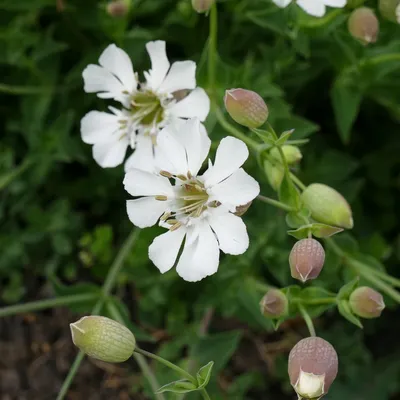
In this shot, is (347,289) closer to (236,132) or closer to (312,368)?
(312,368)

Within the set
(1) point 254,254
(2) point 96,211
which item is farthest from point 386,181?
(2) point 96,211

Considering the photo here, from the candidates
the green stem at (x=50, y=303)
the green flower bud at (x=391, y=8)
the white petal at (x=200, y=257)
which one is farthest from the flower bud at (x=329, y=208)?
the green stem at (x=50, y=303)

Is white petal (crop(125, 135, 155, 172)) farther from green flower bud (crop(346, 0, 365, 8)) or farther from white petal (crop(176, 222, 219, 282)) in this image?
green flower bud (crop(346, 0, 365, 8))

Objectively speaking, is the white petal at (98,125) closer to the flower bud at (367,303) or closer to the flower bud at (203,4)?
the flower bud at (203,4)

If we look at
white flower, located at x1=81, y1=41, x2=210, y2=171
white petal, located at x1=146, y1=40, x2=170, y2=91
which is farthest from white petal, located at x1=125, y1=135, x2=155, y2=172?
white petal, located at x1=146, y1=40, x2=170, y2=91

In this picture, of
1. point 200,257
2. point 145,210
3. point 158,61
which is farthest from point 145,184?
point 158,61
